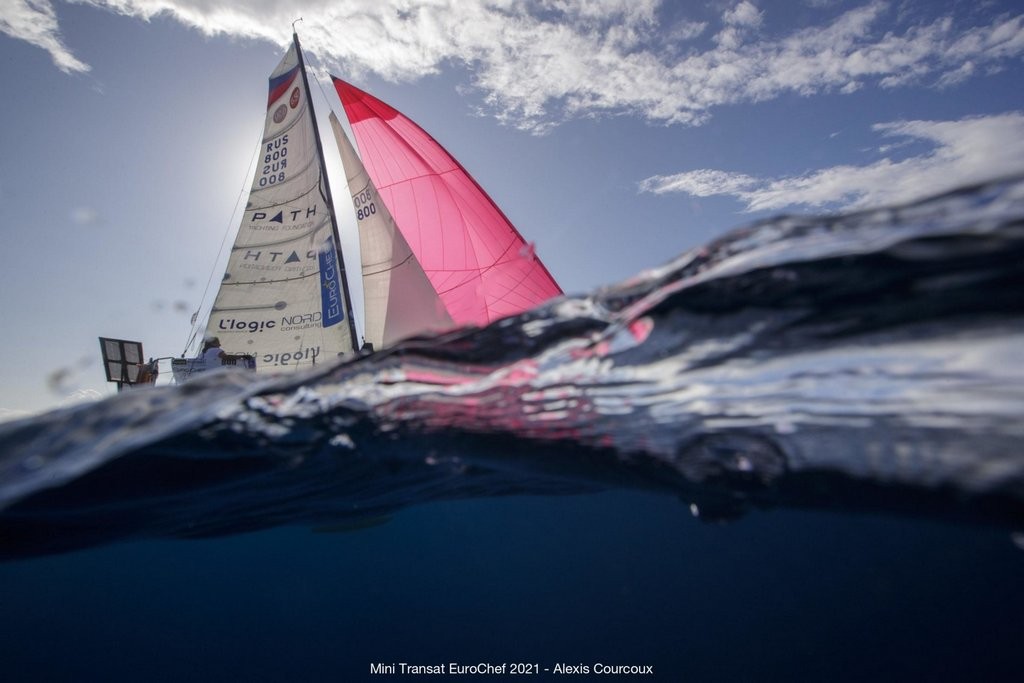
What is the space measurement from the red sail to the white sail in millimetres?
542

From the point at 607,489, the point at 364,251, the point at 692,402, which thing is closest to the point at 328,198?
the point at 364,251

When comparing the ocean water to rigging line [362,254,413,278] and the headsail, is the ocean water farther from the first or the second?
rigging line [362,254,413,278]

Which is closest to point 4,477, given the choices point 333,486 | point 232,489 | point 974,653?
point 232,489

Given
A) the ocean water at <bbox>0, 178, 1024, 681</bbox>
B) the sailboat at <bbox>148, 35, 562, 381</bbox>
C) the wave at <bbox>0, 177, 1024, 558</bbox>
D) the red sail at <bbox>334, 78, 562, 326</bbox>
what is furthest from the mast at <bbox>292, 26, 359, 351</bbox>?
the wave at <bbox>0, 177, 1024, 558</bbox>

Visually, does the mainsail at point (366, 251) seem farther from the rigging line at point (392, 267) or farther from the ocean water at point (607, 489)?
the ocean water at point (607, 489)

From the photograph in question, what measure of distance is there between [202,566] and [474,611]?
6.39 meters

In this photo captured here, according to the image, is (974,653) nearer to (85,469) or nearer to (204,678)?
(85,469)

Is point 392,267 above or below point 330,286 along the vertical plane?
above

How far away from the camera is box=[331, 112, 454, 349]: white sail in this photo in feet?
51.0

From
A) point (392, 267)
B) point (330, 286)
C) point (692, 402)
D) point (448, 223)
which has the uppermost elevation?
point (448, 223)

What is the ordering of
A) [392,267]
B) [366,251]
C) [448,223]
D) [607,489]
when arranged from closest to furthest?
[607,489] < [448,223] < [392,267] < [366,251]

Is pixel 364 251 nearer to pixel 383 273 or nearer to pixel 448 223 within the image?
pixel 383 273

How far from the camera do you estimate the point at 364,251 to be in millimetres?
17172

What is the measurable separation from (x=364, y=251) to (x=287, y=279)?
3044 millimetres
